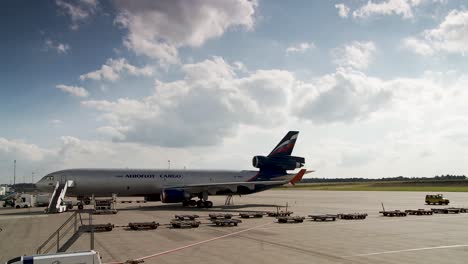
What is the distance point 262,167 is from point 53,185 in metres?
24.7

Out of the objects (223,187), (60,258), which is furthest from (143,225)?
(223,187)

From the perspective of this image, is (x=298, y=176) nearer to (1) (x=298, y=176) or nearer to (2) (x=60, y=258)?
(1) (x=298, y=176)

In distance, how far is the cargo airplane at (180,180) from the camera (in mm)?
39438

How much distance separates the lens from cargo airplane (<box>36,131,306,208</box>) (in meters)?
39.4

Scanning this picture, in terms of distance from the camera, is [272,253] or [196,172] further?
[196,172]

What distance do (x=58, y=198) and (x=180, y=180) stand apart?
13.7 meters

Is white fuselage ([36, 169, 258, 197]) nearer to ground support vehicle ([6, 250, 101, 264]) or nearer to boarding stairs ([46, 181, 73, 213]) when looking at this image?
boarding stairs ([46, 181, 73, 213])

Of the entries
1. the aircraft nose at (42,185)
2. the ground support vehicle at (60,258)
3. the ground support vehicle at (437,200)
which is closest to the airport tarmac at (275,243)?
the ground support vehicle at (60,258)

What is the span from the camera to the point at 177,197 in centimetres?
4116

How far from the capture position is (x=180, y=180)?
146 feet

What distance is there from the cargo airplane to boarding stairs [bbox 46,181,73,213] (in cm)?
16

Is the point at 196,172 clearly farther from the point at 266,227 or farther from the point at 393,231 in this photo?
the point at 393,231

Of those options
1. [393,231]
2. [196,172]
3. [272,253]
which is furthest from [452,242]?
[196,172]

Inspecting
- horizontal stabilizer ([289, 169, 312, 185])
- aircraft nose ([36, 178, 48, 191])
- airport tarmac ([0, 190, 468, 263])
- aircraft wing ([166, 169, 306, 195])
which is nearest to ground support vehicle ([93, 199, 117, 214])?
aircraft nose ([36, 178, 48, 191])
